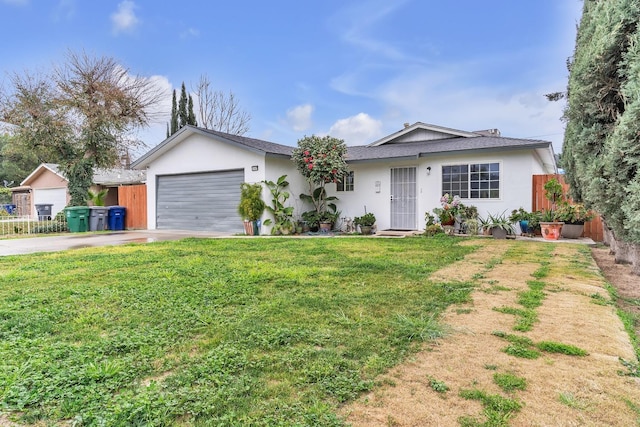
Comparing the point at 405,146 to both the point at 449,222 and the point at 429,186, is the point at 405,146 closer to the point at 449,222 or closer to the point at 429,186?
the point at 429,186

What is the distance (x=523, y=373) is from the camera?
90.1 inches

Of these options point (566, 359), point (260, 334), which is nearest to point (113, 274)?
point (260, 334)

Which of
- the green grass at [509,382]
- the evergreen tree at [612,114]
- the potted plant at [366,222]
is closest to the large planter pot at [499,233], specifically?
the potted plant at [366,222]

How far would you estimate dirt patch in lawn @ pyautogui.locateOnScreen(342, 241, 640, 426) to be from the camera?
1851 mm

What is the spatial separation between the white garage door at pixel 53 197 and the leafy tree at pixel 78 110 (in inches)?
359

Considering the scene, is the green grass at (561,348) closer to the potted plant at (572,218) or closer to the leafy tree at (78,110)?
the potted plant at (572,218)

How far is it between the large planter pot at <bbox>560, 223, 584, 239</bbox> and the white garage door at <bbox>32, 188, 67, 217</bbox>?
26768mm

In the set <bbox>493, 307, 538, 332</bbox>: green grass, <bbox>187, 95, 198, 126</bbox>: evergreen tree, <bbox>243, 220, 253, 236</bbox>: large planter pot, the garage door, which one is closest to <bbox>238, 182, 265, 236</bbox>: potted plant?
<bbox>243, 220, 253, 236</bbox>: large planter pot

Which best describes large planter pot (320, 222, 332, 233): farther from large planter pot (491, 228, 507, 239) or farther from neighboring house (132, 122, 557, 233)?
large planter pot (491, 228, 507, 239)

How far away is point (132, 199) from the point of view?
Result: 1647cm

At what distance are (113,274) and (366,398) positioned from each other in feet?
15.7

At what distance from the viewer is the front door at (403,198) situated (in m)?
12.5

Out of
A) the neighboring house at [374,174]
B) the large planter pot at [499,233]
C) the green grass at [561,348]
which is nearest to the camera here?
→ the green grass at [561,348]

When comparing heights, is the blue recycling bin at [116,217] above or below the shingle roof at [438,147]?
below
